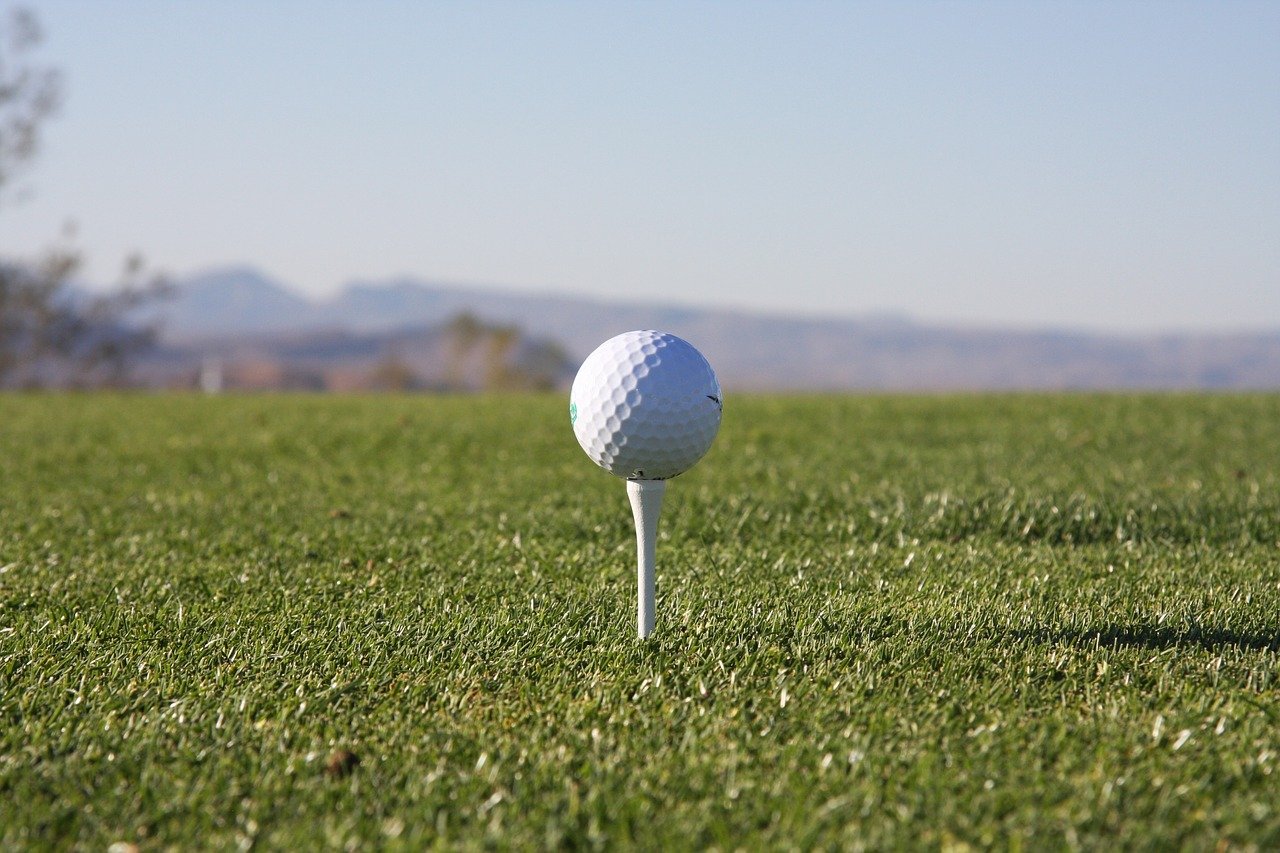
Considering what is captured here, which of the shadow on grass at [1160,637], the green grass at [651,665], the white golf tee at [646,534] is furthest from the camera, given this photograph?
the shadow on grass at [1160,637]

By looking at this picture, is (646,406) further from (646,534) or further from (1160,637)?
(1160,637)

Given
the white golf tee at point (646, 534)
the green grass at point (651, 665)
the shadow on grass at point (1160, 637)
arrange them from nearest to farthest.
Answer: the green grass at point (651, 665)
the white golf tee at point (646, 534)
the shadow on grass at point (1160, 637)

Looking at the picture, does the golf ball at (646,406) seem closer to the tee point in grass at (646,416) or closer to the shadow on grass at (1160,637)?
the tee point in grass at (646,416)

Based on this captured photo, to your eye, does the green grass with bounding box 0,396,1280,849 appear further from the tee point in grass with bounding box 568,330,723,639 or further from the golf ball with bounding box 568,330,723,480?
the golf ball with bounding box 568,330,723,480

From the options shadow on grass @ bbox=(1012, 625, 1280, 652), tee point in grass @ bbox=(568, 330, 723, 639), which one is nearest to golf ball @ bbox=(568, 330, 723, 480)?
tee point in grass @ bbox=(568, 330, 723, 639)

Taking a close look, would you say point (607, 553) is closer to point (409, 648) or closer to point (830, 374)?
point (409, 648)

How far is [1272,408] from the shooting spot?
12.1 metres

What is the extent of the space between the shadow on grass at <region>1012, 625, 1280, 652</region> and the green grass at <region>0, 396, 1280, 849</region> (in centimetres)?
2

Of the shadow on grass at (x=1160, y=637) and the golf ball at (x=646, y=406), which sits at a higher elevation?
the golf ball at (x=646, y=406)

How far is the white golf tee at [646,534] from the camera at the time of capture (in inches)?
136

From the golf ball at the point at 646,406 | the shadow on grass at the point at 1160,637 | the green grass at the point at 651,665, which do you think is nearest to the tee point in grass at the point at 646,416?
the golf ball at the point at 646,406

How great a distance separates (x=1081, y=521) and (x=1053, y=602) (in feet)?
5.19

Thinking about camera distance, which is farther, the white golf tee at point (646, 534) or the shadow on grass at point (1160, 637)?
the shadow on grass at point (1160, 637)

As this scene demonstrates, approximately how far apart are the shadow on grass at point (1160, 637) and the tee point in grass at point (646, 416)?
1.31 m
